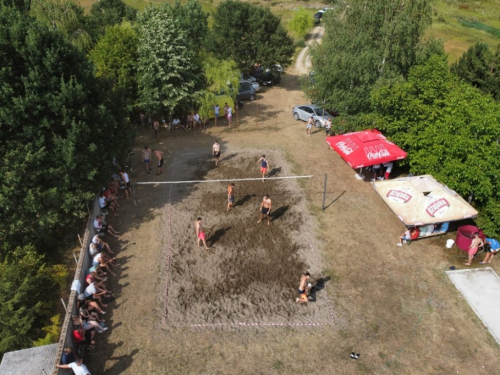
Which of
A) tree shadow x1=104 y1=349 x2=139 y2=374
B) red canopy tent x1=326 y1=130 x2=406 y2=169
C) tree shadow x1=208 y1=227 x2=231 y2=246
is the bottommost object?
tree shadow x1=104 y1=349 x2=139 y2=374

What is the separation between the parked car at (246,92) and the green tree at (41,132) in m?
17.5

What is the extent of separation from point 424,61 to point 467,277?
43.2 ft

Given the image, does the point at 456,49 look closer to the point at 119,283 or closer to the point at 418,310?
the point at 418,310

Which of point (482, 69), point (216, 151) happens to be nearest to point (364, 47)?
point (216, 151)

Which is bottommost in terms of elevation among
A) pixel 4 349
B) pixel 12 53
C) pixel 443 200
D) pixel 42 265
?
pixel 4 349

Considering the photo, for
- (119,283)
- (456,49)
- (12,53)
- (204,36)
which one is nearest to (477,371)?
(119,283)

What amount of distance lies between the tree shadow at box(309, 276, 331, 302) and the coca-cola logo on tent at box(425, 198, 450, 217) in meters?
5.52

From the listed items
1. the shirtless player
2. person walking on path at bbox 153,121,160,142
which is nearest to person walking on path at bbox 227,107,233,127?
person walking on path at bbox 153,121,160,142

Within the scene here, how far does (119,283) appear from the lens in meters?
14.9

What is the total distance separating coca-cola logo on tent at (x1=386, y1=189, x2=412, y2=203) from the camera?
17.0 metres

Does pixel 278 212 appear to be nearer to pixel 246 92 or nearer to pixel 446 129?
pixel 446 129

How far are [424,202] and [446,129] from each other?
12.5 ft

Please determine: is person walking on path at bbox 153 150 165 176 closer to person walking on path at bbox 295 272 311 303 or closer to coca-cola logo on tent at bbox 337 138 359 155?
coca-cola logo on tent at bbox 337 138 359 155

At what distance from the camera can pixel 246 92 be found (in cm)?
3319
